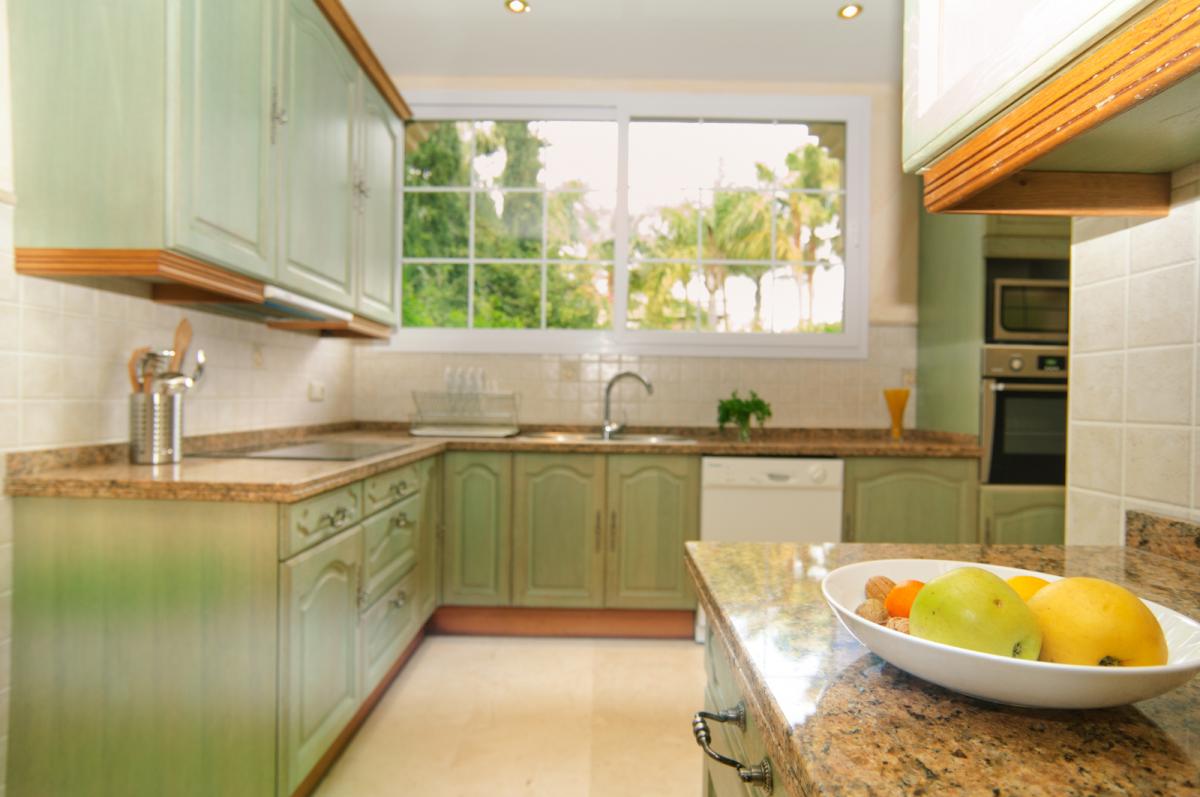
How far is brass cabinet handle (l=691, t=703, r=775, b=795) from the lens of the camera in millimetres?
631

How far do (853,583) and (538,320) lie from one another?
2.92m

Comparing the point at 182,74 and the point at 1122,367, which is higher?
the point at 182,74

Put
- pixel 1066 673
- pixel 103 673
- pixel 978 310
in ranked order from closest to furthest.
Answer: pixel 1066 673
pixel 103 673
pixel 978 310

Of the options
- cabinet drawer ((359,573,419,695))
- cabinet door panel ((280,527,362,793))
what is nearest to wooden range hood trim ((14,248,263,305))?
cabinet door panel ((280,527,362,793))

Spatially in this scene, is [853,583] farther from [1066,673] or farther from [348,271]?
[348,271]

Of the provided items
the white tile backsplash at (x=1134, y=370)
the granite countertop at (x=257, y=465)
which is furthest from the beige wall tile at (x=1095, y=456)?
the granite countertop at (x=257, y=465)

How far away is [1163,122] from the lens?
65 cm

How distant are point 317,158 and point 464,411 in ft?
4.68

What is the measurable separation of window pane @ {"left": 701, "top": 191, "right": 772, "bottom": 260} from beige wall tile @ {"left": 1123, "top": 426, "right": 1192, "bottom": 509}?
257 centimetres

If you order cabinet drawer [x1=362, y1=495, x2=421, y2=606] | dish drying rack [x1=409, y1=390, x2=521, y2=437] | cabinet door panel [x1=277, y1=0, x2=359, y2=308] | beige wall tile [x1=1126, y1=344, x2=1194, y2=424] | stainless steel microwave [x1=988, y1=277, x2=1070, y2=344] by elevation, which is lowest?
cabinet drawer [x1=362, y1=495, x2=421, y2=606]

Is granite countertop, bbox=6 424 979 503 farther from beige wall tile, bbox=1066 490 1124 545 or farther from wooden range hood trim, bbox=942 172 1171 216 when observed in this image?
beige wall tile, bbox=1066 490 1124 545

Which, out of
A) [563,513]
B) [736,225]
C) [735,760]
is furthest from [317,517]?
[736,225]

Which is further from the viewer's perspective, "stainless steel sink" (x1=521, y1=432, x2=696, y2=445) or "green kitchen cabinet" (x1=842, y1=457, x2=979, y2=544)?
"stainless steel sink" (x1=521, y1=432, x2=696, y2=445)

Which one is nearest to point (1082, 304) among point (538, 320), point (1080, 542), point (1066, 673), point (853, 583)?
point (1080, 542)
